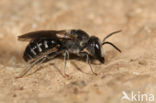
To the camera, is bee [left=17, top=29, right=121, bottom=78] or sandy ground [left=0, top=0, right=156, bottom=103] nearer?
sandy ground [left=0, top=0, right=156, bottom=103]

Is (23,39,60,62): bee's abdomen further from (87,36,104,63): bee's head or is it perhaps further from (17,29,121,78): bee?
(87,36,104,63): bee's head

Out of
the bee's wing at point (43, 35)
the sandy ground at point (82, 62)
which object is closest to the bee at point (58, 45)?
the bee's wing at point (43, 35)

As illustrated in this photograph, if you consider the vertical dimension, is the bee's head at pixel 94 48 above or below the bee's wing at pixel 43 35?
below

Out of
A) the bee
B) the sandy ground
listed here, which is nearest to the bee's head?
the bee

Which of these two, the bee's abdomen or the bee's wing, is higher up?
the bee's wing

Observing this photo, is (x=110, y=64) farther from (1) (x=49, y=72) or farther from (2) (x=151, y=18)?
(2) (x=151, y=18)

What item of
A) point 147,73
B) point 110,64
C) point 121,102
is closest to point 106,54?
point 110,64

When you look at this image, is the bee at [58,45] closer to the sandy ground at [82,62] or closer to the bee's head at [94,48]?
the bee's head at [94,48]
